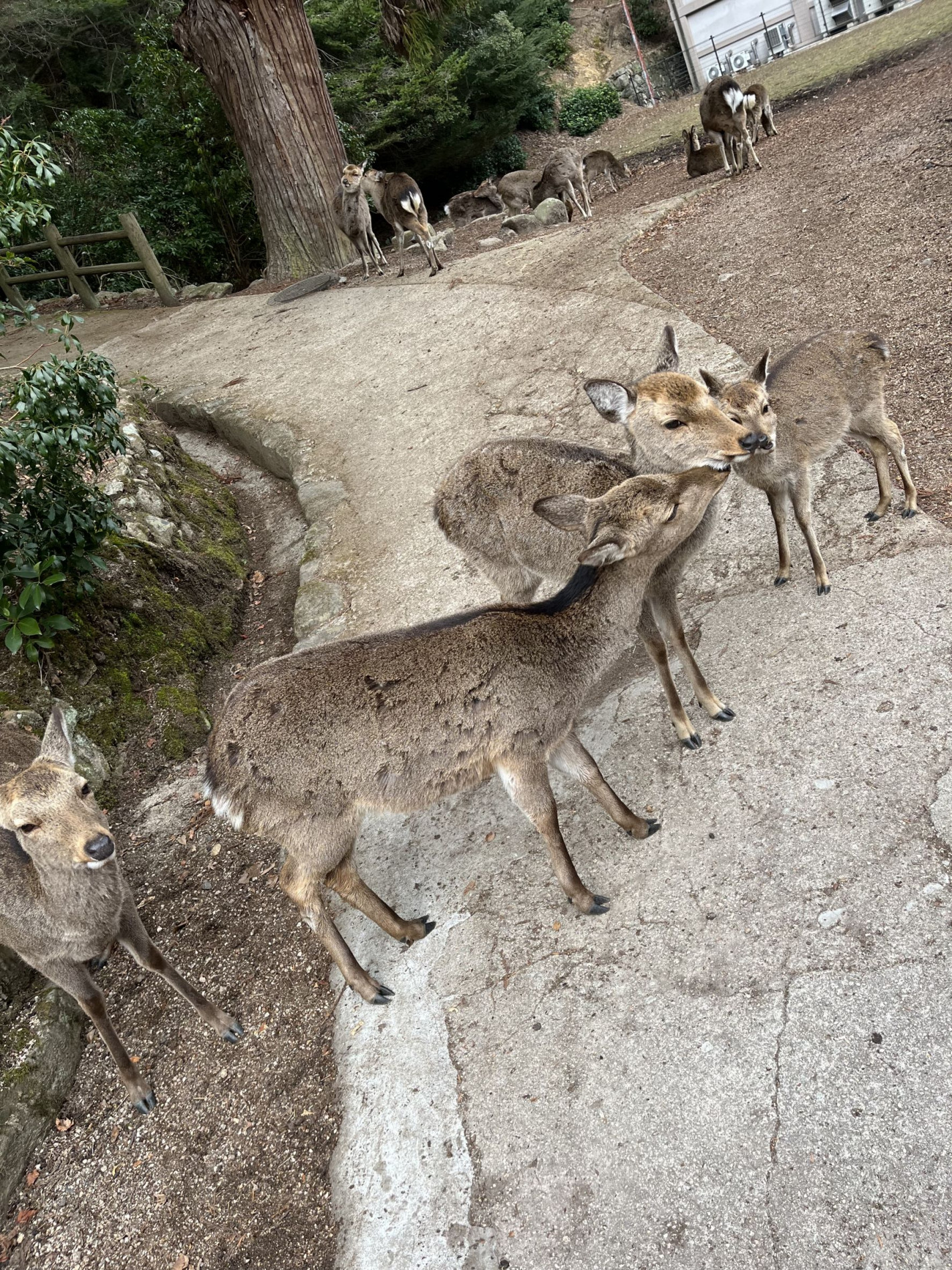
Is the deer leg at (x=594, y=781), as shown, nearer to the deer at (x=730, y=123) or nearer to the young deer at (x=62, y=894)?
the young deer at (x=62, y=894)

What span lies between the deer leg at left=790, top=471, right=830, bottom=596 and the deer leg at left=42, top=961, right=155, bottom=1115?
11.2 ft

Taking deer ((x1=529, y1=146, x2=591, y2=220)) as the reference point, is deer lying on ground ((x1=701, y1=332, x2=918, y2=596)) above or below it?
below

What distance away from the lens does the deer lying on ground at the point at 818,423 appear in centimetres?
403

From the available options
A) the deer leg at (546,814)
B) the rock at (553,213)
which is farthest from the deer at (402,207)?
the deer leg at (546,814)

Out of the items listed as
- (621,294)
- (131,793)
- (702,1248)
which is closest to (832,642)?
(702,1248)

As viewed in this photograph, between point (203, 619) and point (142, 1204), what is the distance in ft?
11.3

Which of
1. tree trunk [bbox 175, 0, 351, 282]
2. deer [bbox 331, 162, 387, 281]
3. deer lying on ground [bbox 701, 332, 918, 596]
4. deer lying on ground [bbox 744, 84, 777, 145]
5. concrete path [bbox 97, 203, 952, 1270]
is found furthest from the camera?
deer [bbox 331, 162, 387, 281]

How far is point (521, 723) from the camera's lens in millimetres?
3061

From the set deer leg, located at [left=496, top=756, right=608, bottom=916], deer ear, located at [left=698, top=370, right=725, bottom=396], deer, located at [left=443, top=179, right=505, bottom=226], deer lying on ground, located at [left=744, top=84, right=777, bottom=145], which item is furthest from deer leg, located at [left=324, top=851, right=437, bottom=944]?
deer, located at [left=443, top=179, right=505, bottom=226]

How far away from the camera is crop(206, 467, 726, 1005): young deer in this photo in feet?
9.84

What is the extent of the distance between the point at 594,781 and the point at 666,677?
0.63 m

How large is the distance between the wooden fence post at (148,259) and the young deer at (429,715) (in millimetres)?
13405

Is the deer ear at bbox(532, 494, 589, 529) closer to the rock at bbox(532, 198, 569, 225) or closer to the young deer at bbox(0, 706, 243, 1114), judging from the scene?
the young deer at bbox(0, 706, 243, 1114)

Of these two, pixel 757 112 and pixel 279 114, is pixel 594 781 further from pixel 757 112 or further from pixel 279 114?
pixel 279 114
